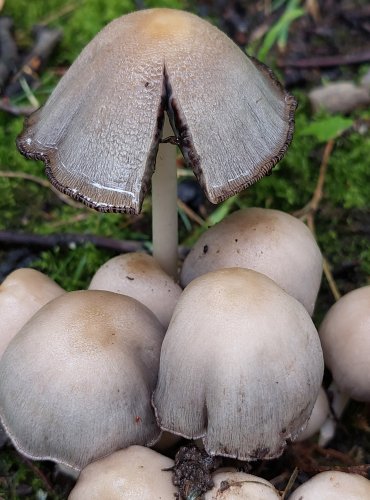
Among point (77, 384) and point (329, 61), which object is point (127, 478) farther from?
point (329, 61)

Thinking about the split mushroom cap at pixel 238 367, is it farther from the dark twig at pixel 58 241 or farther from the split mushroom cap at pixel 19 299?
the dark twig at pixel 58 241

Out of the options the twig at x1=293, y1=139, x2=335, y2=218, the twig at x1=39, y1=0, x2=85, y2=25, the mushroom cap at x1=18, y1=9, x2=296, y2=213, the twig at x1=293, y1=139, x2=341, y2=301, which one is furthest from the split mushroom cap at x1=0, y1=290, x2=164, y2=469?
the twig at x1=39, y1=0, x2=85, y2=25

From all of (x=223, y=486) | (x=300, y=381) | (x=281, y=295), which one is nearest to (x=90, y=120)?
(x=281, y=295)

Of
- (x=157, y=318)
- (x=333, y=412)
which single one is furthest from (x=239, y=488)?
(x=333, y=412)

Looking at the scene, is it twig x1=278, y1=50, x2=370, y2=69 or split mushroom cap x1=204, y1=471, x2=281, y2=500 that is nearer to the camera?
split mushroom cap x1=204, y1=471, x2=281, y2=500

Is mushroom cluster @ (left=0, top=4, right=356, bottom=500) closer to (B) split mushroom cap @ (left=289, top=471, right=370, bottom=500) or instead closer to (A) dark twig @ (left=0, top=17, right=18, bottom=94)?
(B) split mushroom cap @ (left=289, top=471, right=370, bottom=500)

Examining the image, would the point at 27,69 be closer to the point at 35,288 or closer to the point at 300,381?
the point at 35,288
